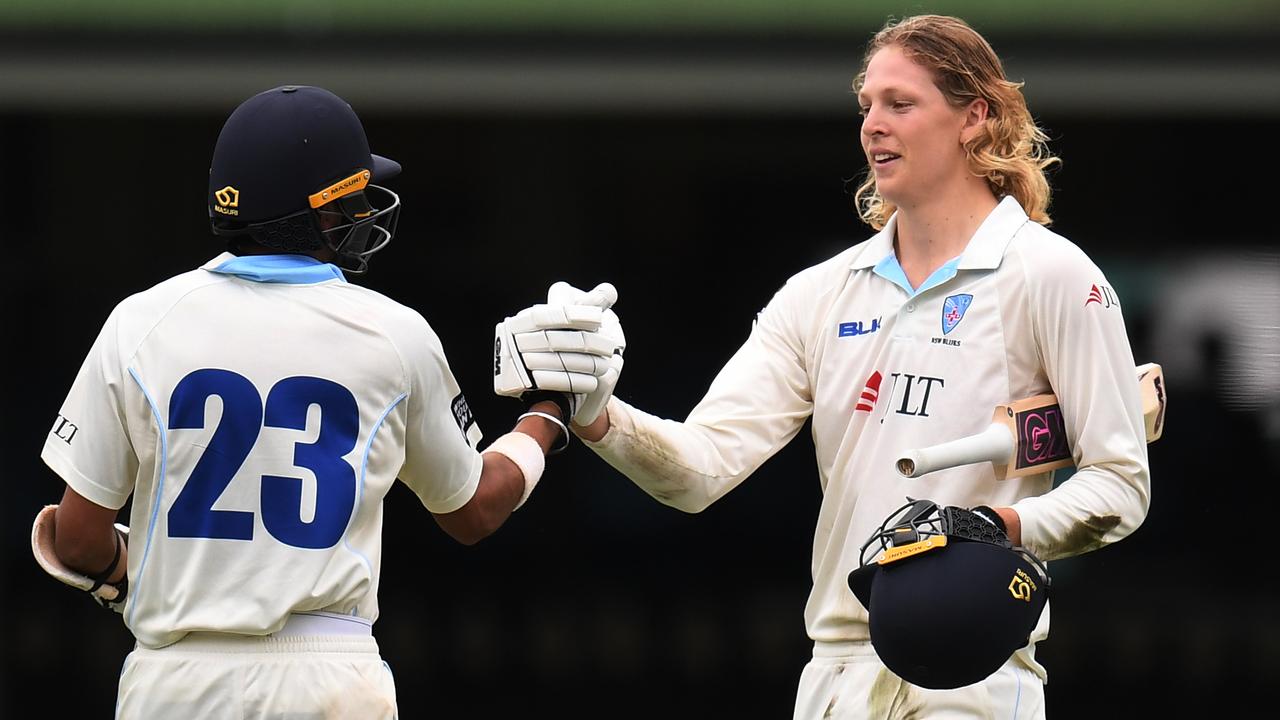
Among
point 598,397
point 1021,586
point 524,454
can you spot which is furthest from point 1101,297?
point 524,454

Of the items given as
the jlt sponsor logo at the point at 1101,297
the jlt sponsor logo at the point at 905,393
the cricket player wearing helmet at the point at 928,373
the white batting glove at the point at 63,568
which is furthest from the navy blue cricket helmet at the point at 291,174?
the jlt sponsor logo at the point at 1101,297

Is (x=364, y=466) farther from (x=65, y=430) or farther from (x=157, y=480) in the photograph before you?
(x=65, y=430)

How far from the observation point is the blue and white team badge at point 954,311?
3.21 meters

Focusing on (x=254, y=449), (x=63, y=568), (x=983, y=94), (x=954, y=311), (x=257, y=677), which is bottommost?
(x=257, y=677)

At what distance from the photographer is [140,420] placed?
2.69 meters

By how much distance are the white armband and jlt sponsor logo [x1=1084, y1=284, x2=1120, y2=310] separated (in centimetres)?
98

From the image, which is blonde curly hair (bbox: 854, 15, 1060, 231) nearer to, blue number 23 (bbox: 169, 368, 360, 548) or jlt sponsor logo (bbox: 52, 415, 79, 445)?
blue number 23 (bbox: 169, 368, 360, 548)

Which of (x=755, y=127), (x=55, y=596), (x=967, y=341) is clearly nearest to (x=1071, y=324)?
(x=967, y=341)

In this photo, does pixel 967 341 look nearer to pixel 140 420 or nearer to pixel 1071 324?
pixel 1071 324

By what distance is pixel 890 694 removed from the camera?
3141 millimetres

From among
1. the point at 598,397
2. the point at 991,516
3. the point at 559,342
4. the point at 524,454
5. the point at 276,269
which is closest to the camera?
the point at 276,269

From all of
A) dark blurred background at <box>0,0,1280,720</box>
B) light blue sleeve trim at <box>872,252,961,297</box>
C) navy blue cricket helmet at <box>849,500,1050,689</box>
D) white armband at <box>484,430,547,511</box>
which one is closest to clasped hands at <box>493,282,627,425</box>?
white armband at <box>484,430,547,511</box>

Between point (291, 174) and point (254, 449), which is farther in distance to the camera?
point (291, 174)

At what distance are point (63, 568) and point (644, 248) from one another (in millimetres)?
3276
